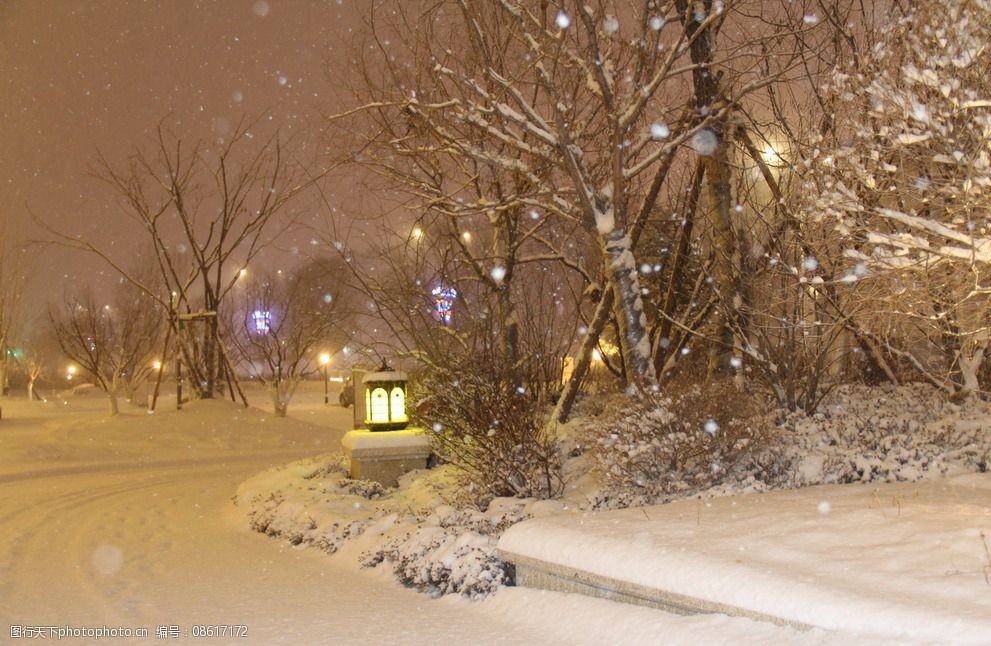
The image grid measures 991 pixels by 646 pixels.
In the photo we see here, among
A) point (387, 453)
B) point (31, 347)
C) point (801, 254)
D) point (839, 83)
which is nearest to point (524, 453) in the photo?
point (387, 453)

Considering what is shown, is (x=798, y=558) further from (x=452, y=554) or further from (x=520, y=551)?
(x=452, y=554)

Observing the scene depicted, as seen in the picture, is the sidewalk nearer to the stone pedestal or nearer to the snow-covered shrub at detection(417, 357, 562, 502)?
the snow-covered shrub at detection(417, 357, 562, 502)

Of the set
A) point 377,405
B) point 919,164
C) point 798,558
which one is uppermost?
point 919,164

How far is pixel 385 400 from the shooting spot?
503 inches

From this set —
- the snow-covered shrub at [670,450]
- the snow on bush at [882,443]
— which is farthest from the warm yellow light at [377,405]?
the snow on bush at [882,443]

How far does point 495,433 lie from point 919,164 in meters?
5.10

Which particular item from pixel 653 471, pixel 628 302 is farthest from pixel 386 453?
pixel 653 471

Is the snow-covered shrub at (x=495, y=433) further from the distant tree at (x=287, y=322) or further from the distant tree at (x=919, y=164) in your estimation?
the distant tree at (x=287, y=322)

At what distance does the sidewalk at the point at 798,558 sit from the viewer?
468 centimetres

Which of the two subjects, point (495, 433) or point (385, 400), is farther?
point (385, 400)

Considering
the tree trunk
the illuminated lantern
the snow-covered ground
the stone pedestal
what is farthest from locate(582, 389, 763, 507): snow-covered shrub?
the illuminated lantern

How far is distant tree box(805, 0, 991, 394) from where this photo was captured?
634cm

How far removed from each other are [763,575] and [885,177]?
361 cm

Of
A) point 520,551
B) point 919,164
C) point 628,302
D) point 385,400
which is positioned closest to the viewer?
point 520,551
